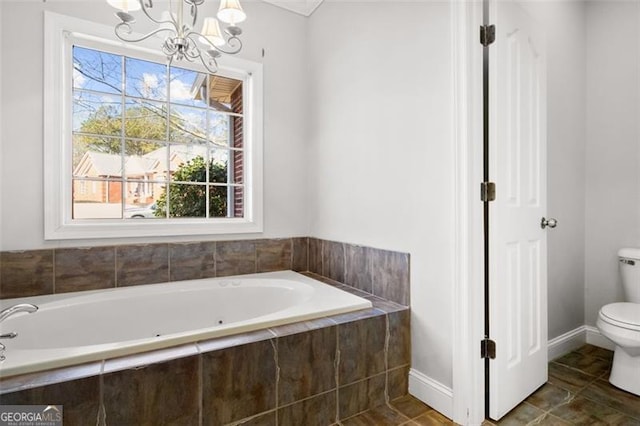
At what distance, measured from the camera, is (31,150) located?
6.24 ft

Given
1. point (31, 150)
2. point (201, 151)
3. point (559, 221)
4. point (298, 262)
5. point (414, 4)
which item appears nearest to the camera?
point (414, 4)

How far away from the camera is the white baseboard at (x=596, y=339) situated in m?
2.28

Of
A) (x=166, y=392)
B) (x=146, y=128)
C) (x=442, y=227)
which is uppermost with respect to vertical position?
(x=146, y=128)

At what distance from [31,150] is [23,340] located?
1051 mm

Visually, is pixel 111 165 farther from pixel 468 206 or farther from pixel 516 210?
pixel 516 210

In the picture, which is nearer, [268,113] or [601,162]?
[601,162]

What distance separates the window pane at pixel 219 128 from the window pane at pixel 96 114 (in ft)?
2.01

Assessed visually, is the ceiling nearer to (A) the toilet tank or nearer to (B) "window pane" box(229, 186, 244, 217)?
(B) "window pane" box(229, 186, 244, 217)

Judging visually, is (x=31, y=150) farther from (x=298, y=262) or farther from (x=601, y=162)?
(x=601, y=162)

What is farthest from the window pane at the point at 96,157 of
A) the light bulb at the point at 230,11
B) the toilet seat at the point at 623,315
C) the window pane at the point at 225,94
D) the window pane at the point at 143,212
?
the toilet seat at the point at 623,315

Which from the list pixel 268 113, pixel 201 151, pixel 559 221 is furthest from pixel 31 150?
pixel 559 221

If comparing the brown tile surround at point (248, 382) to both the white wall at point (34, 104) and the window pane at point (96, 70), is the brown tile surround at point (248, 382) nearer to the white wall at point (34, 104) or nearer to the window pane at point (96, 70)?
the white wall at point (34, 104)

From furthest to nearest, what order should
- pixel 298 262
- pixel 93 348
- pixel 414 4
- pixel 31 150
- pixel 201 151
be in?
pixel 298 262
pixel 201 151
pixel 31 150
pixel 414 4
pixel 93 348

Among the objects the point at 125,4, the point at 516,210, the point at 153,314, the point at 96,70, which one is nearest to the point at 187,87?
the point at 96,70
